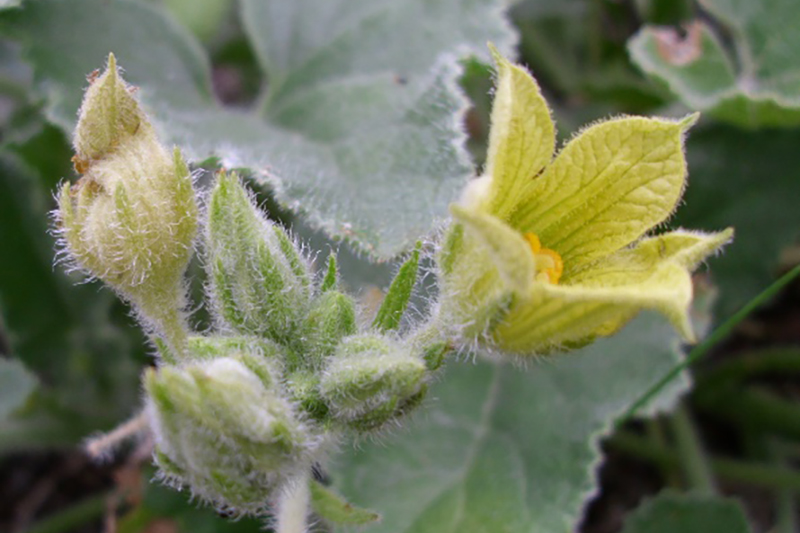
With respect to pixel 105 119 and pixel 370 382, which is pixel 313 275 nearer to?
pixel 370 382

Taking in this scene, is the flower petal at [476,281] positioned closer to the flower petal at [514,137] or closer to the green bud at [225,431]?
the flower petal at [514,137]

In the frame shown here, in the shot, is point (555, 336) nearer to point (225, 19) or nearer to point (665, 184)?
point (665, 184)

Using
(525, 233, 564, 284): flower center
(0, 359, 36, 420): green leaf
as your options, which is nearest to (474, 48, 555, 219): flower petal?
(525, 233, 564, 284): flower center

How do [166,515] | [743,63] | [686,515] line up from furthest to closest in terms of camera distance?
[743,63], [166,515], [686,515]

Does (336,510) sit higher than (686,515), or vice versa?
(336,510)

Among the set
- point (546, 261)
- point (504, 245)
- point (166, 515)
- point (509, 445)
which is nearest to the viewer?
point (504, 245)

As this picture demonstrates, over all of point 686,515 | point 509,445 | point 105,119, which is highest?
point 105,119

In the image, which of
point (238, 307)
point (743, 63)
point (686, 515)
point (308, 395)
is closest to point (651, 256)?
point (308, 395)
